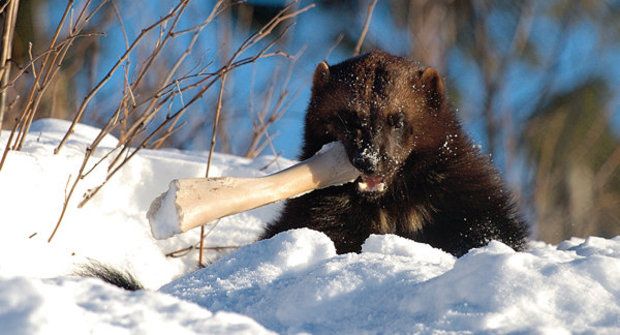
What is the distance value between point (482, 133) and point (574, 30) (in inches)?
115

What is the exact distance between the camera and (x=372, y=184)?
504 centimetres

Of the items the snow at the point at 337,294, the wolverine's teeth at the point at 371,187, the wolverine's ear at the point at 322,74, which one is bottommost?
the snow at the point at 337,294

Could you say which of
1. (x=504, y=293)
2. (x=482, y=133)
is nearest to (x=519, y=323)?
(x=504, y=293)

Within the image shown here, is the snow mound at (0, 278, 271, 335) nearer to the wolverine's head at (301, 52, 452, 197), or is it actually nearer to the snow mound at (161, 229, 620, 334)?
the snow mound at (161, 229, 620, 334)

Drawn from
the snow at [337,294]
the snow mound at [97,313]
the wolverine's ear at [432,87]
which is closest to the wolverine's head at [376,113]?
the wolverine's ear at [432,87]

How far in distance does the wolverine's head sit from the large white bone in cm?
19

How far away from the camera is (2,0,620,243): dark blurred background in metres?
12.3

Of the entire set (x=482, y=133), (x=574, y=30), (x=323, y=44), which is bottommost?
(x=482, y=133)

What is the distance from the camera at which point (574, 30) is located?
14.8m

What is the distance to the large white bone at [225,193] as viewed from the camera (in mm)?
3965

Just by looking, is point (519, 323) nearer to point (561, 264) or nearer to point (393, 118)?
point (561, 264)

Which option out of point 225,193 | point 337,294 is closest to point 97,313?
point 337,294

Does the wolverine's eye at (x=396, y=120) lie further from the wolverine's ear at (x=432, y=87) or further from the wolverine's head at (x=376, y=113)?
the wolverine's ear at (x=432, y=87)

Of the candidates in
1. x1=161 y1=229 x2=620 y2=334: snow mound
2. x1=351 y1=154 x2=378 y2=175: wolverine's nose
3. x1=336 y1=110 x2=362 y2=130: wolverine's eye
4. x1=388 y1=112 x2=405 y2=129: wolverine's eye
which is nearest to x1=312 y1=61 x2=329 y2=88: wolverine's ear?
x1=336 y1=110 x2=362 y2=130: wolverine's eye
